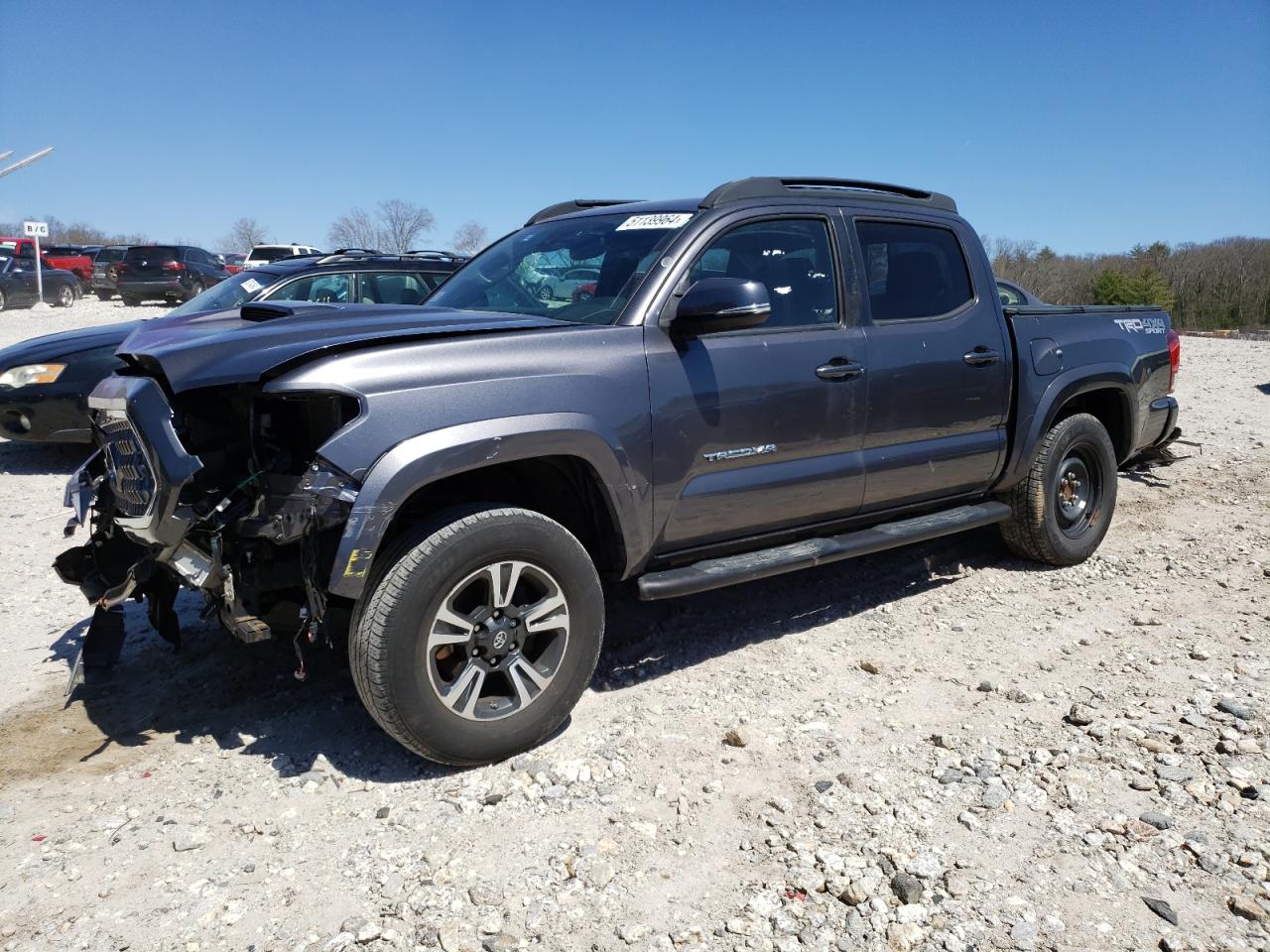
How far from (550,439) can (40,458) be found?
21.7 feet

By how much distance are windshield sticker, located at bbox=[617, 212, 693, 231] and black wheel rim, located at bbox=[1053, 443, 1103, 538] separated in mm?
2807

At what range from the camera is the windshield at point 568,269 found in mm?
3662

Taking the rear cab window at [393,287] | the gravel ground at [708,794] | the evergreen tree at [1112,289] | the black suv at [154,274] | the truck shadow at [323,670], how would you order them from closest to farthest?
the gravel ground at [708,794]
the truck shadow at [323,670]
the rear cab window at [393,287]
the black suv at [154,274]
the evergreen tree at [1112,289]

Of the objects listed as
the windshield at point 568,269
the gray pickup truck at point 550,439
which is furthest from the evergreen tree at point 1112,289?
the windshield at point 568,269

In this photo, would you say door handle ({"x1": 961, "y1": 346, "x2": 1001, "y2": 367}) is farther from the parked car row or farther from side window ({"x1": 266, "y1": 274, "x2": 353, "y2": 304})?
the parked car row

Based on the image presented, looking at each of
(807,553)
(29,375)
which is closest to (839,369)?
(807,553)

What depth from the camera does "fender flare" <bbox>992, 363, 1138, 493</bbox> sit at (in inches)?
191

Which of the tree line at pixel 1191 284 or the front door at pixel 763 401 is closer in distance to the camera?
the front door at pixel 763 401

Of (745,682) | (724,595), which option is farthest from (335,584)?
(724,595)

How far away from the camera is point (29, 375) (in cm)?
672

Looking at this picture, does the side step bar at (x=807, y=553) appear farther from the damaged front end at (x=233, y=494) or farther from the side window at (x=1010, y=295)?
the side window at (x=1010, y=295)

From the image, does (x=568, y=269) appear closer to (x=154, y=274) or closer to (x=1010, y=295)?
(x=1010, y=295)

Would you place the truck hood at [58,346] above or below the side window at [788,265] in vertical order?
below

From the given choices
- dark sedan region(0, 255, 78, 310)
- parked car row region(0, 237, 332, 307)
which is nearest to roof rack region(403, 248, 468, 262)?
parked car row region(0, 237, 332, 307)
